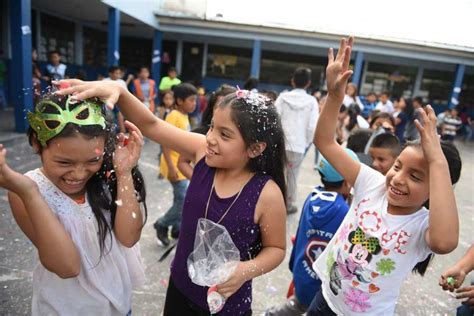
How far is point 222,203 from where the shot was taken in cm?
139

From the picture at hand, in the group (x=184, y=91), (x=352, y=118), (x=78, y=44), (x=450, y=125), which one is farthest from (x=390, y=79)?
(x=184, y=91)

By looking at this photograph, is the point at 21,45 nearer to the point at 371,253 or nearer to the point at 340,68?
the point at 340,68

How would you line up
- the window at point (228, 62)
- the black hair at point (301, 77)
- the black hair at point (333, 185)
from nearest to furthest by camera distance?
the black hair at point (333, 185)
the black hair at point (301, 77)
the window at point (228, 62)

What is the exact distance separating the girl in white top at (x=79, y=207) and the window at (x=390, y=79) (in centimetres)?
1671

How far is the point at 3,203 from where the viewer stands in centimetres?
359

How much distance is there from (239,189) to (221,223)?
0.15m

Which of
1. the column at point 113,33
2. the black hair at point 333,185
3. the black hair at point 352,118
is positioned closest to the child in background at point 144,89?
the column at point 113,33

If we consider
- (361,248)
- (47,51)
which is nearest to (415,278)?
(361,248)

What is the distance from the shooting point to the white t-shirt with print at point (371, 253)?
1.44 m

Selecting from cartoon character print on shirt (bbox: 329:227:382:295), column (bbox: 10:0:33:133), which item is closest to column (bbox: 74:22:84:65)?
column (bbox: 10:0:33:133)

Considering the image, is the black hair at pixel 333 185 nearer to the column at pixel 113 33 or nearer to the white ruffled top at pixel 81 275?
the white ruffled top at pixel 81 275

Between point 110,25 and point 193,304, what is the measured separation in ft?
30.2

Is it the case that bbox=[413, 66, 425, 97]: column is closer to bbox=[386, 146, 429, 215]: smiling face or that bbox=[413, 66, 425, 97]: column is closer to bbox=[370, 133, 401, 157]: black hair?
bbox=[370, 133, 401, 157]: black hair

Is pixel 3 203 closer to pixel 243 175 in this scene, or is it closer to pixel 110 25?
pixel 243 175
